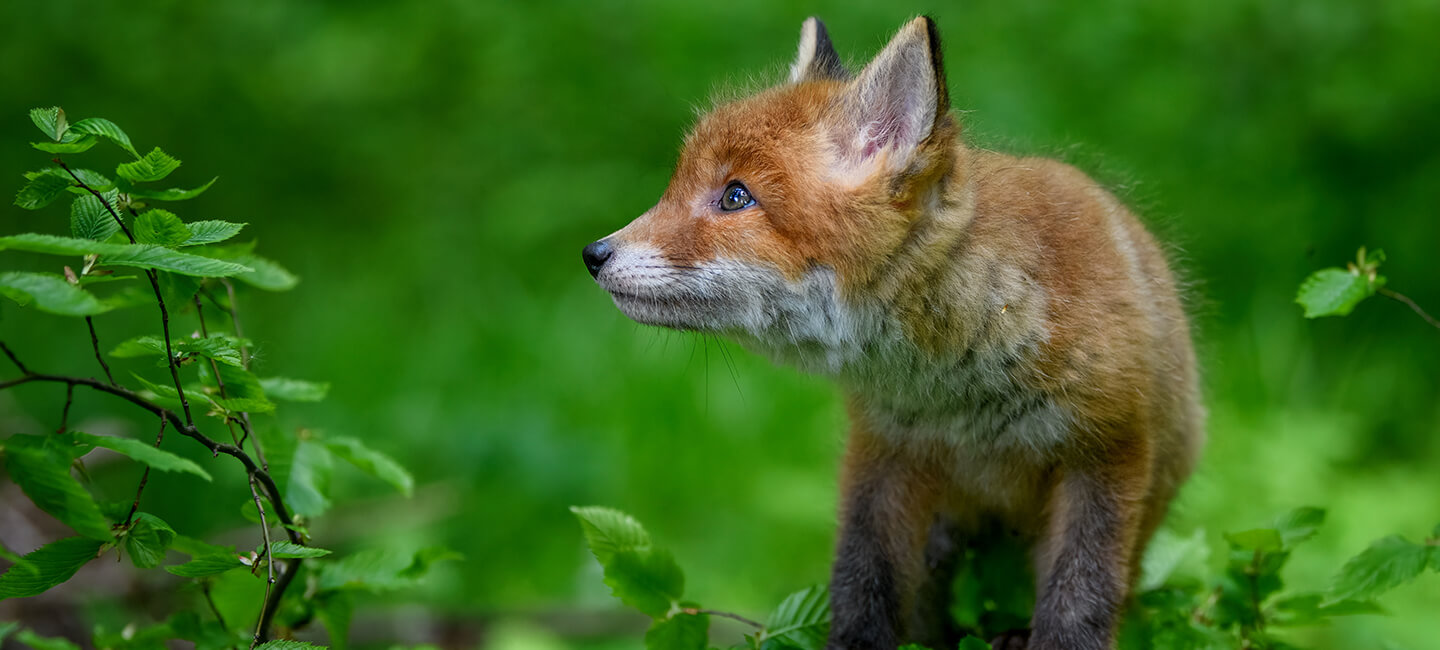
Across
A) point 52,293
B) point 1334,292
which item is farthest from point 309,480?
point 1334,292

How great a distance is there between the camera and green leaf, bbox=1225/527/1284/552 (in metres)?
2.98

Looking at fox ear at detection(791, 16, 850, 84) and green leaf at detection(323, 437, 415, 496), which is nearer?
green leaf at detection(323, 437, 415, 496)

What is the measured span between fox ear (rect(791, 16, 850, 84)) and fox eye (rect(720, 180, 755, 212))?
1.92 feet

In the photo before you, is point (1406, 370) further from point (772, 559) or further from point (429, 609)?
point (429, 609)

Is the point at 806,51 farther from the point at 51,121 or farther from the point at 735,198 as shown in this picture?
the point at 51,121

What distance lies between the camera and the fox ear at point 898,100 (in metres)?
3.00

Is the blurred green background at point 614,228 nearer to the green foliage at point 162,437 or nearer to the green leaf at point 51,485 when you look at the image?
the green foliage at point 162,437

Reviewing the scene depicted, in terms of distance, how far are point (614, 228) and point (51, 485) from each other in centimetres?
620

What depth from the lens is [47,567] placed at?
2104mm

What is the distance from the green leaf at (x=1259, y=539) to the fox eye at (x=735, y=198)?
1.46 m

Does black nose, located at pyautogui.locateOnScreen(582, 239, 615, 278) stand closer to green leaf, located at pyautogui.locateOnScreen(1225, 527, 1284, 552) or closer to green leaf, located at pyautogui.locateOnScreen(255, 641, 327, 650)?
green leaf, located at pyautogui.locateOnScreen(255, 641, 327, 650)

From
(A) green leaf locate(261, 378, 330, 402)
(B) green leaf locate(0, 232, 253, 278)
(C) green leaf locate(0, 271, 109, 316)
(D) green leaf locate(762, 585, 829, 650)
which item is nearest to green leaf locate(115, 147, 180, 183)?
(B) green leaf locate(0, 232, 253, 278)

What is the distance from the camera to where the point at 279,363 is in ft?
23.3

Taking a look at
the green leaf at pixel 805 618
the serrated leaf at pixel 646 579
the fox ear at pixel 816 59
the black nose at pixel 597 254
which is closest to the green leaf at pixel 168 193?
the black nose at pixel 597 254
